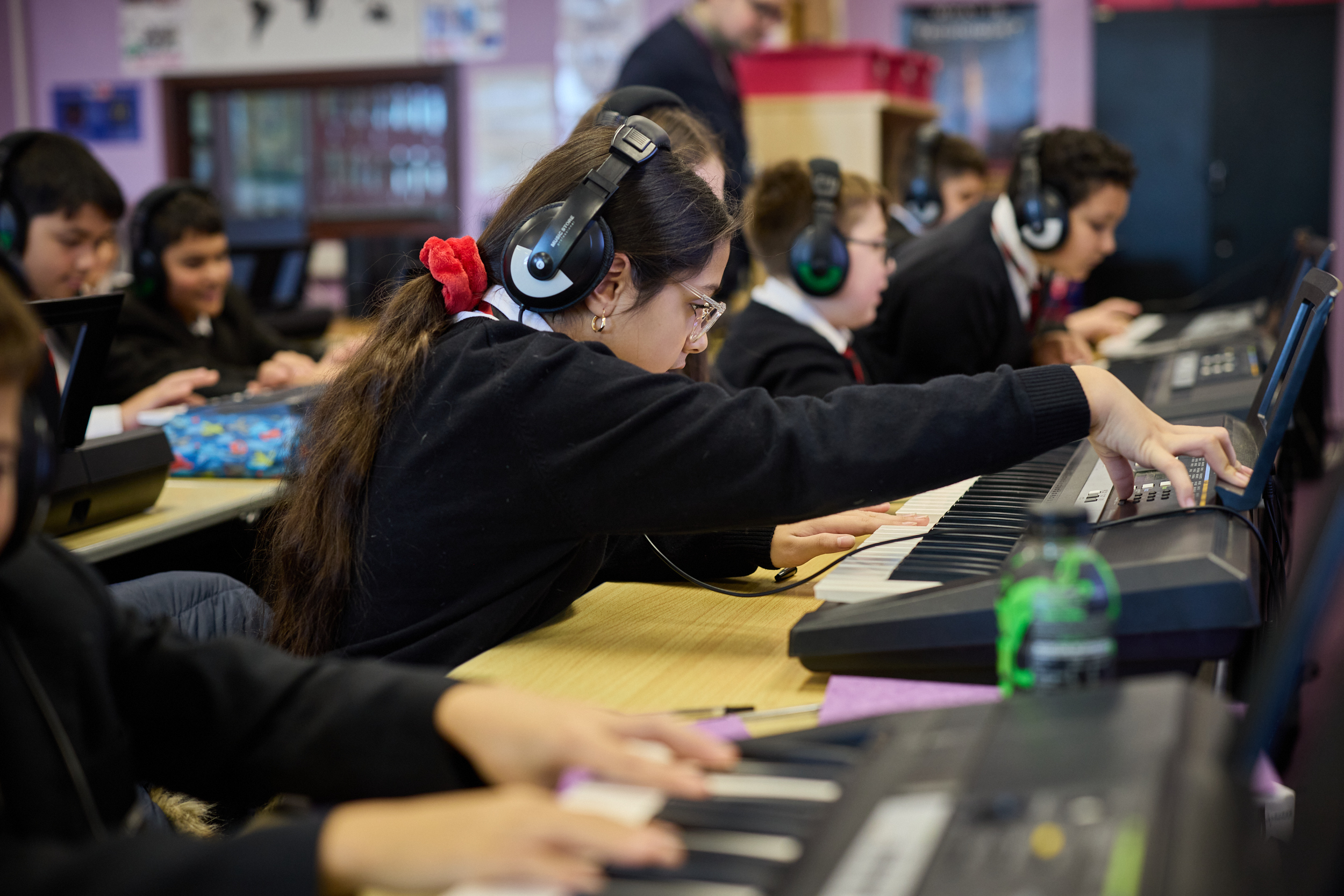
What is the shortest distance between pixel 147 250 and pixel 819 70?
1911mm

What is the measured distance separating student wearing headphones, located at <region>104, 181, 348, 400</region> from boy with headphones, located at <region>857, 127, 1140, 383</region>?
1.18m

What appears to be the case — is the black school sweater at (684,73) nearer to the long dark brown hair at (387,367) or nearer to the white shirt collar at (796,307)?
the white shirt collar at (796,307)

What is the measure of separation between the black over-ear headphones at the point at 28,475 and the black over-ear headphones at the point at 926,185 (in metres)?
3.23

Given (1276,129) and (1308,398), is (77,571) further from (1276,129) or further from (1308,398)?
(1276,129)

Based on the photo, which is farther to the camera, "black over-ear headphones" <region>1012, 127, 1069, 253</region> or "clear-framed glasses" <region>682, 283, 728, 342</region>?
"black over-ear headphones" <region>1012, 127, 1069, 253</region>

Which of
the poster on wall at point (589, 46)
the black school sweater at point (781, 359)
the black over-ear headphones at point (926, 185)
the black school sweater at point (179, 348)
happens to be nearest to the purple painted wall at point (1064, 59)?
the poster on wall at point (589, 46)

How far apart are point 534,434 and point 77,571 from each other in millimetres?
339

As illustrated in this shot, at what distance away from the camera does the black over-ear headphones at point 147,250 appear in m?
2.67

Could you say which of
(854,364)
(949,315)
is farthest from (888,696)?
(949,315)

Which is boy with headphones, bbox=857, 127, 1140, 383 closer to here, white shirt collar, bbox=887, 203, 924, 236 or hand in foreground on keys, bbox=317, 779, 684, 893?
white shirt collar, bbox=887, 203, 924, 236

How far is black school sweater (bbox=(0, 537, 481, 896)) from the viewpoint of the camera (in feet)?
2.17

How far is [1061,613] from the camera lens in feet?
2.19

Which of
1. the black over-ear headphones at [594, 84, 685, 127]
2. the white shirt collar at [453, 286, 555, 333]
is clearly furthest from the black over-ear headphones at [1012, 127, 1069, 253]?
the white shirt collar at [453, 286, 555, 333]

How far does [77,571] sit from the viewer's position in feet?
2.47
